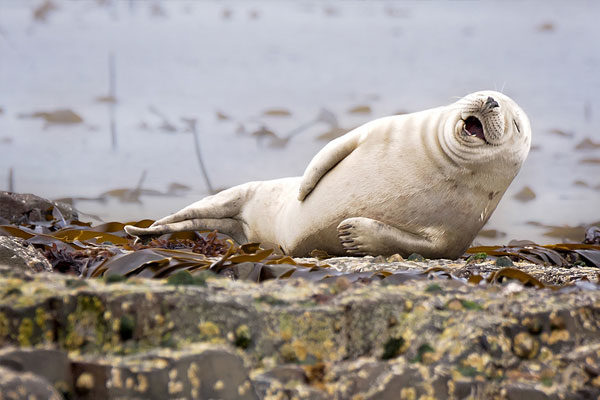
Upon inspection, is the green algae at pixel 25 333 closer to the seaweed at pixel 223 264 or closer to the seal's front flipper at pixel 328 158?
the seaweed at pixel 223 264

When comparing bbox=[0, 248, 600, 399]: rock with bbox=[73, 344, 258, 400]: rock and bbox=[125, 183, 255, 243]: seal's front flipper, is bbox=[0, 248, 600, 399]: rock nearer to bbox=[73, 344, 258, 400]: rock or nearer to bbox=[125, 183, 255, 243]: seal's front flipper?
bbox=[73, 344, 258, 400]: rock

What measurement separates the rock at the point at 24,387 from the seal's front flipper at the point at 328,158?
2.89 meters

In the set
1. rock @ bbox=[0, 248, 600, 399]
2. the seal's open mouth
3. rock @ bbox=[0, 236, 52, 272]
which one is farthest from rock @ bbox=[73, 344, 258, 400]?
the seal's open mouth

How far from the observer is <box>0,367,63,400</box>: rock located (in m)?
0.95

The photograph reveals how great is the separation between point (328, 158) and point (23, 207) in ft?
11.8

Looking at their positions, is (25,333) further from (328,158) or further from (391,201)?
(328,158)

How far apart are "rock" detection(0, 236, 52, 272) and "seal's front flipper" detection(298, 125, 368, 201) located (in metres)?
1.65

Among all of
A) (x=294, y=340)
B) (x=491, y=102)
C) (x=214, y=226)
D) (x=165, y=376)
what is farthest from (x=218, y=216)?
(x=165, y=376)

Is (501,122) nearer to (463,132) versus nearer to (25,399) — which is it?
(463,132)

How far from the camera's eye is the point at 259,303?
129cm

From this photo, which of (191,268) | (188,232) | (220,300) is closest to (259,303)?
(220,300)

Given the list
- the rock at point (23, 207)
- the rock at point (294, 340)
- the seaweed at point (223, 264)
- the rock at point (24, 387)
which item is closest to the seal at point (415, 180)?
the seaweed at point (223, 264)

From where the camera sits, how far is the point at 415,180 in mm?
3557

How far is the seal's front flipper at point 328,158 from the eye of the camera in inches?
150
